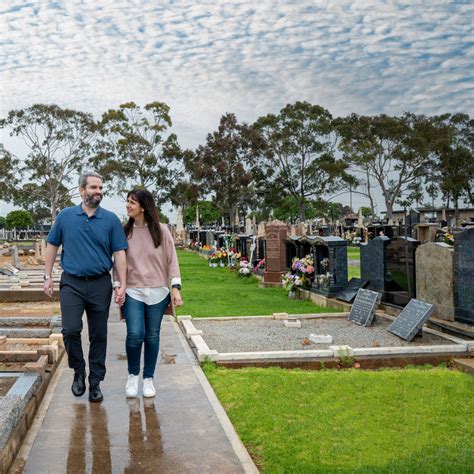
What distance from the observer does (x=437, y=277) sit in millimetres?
8789

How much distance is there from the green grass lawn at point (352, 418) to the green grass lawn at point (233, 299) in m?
4.87

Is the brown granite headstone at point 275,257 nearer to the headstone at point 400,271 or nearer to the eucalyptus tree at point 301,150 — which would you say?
the headstone at point 400,271

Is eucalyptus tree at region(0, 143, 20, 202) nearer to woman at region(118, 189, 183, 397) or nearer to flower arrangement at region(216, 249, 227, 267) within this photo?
flower arrangement at region(216, 249, 227, 267)

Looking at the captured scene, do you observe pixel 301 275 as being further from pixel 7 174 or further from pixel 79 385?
pixel 7 174

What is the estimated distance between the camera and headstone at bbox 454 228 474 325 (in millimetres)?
8016

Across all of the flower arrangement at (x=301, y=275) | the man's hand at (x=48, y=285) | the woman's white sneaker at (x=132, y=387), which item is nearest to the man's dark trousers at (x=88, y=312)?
the man's hand at (x=48, y=285)

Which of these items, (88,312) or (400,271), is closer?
(88,312)

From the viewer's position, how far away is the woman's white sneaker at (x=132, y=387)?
5.17 metres

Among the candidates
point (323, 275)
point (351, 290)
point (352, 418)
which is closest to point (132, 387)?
point (352, 418)

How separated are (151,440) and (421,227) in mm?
7865

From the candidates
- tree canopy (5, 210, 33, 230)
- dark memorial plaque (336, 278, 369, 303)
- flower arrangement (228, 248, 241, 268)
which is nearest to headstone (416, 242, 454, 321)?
dark memorial plaque (336, 278, 369, 303)

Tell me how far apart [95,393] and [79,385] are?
0.18 m

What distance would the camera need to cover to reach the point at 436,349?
6980 millimetres

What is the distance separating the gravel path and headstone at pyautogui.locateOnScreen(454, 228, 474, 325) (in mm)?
564
